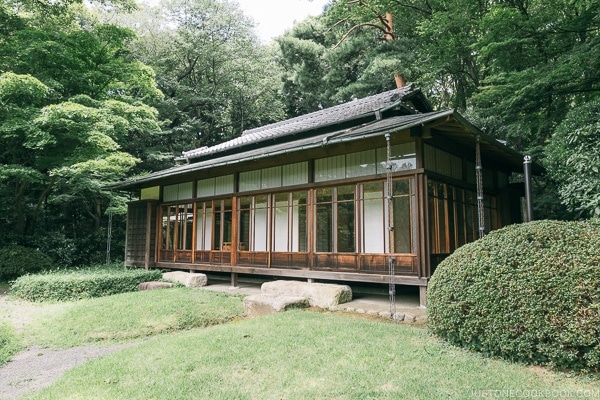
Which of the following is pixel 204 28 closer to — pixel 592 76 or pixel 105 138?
pixel 105 138

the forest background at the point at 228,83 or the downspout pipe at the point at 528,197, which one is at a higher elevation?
the forest background at the point at 228,83

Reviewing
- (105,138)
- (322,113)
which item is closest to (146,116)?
(105,138)

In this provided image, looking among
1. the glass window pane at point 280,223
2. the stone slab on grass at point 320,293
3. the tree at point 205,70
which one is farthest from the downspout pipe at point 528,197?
the tree at point 205,70

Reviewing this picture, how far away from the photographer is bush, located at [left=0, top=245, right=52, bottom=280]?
12688mm

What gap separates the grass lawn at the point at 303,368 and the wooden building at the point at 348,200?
2.24 metres

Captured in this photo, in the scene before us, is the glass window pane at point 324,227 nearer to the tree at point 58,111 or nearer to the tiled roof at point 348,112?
the tiled roof at point 348,112

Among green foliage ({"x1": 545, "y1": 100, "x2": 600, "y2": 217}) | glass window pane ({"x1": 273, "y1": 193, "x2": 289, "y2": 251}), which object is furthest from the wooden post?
glass window pane ({"x1": 273, "y1": 193, "x2": 289, "y2": 251})

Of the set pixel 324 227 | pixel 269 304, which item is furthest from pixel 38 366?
pixel 324 227

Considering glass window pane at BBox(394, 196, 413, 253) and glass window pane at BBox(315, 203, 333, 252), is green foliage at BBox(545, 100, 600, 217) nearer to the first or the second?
glass window pane at BBox(394, 196, 413, 253)

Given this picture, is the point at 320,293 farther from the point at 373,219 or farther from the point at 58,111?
the point at 58,111

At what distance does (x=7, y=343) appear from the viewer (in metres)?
6.14

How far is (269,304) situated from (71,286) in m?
5.70

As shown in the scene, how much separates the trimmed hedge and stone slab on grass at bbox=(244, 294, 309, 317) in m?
4.59

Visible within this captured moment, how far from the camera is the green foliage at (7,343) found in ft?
18.2
